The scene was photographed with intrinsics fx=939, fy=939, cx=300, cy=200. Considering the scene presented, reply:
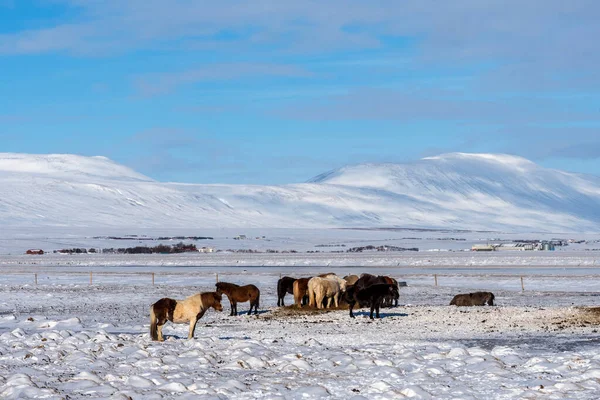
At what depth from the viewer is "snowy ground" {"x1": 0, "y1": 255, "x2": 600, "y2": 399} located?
1352 cm

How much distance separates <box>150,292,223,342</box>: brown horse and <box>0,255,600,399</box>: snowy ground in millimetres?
410

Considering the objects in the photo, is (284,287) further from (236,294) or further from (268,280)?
(268,280)

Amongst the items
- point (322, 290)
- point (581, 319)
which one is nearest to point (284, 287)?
point (322, 290)

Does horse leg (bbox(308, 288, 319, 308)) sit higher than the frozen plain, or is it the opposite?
horse leg (bbox(308, 288, 319, 308))

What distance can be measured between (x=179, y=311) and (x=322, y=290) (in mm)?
9655

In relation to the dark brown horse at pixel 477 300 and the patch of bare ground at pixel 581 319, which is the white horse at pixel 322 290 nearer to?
the dark brown horse at pixel 477 300

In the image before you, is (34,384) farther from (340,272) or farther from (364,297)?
(340,272)

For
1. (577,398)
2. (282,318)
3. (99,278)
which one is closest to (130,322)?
(282,318)

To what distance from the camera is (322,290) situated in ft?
94.4

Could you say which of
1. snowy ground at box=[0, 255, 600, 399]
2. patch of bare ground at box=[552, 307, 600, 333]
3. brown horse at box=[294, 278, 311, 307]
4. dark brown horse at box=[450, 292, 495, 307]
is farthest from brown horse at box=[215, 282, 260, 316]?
patch of bare ground at box=[552, 307, 600, 333]

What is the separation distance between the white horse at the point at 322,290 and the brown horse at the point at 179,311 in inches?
348

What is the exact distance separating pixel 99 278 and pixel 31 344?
32030 millimetres

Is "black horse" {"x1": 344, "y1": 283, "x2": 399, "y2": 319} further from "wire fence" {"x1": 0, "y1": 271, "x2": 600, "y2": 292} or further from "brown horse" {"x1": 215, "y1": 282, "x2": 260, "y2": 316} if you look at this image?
"wire fence" {"x1": 0, "y1": 271, "x2": 600, "y2": 292}

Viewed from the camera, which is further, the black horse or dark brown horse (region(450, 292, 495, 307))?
dark brown horse (region(450, 292, 495, 307))
